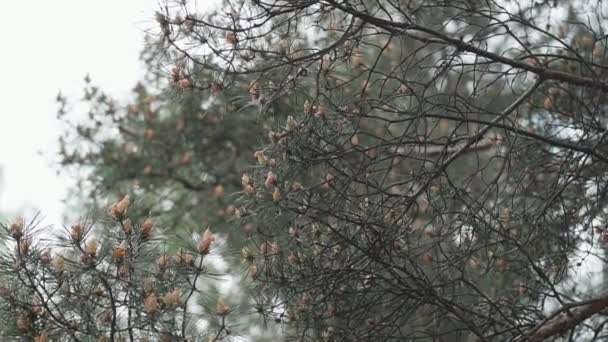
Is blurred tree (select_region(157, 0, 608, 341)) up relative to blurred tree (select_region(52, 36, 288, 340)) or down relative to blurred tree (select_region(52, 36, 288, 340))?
down

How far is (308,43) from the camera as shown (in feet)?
12.2

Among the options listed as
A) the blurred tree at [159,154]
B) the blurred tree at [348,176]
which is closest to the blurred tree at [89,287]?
the blurred tree at [348,176]

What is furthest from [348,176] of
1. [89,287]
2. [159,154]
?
[159,154]

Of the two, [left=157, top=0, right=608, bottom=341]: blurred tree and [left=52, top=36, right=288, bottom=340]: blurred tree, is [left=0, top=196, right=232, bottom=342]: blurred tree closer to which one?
[left=157, top=0, right=608, bottom=341]: blurred tree

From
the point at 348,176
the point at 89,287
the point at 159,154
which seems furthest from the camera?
the point at 159,154

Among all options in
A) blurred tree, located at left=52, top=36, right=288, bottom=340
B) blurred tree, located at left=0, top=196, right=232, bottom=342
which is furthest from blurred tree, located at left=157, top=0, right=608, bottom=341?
blurred tree, located at left=52, top=36, right=288, bottom=340

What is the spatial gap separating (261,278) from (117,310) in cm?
61

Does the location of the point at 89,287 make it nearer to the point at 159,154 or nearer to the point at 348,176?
the point at 348,176

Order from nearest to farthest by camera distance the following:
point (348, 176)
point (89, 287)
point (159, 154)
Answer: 1. point (89, 287)
2. point (348, 176)
3. point (159, 154)

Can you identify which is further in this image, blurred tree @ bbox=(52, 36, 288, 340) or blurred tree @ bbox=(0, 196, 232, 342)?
blurred tree @ bbox=(52, 36, 288, 340)

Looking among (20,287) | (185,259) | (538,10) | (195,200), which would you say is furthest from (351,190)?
(195,200)

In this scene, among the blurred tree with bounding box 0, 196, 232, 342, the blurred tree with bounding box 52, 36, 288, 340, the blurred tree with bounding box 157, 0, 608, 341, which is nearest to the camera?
the blurred tree with bounding box 0, 196, 232, 342

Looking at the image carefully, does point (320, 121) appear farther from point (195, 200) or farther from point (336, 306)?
point (195, 200)

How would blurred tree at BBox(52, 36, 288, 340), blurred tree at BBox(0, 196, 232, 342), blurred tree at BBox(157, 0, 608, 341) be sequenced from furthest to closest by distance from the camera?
blurred tree at BBox(52, 36, 288, 340) < blurred tree at BBox(157, 0, 608, 341) < blurred tree at BBox(0, 196, 232, 342)
